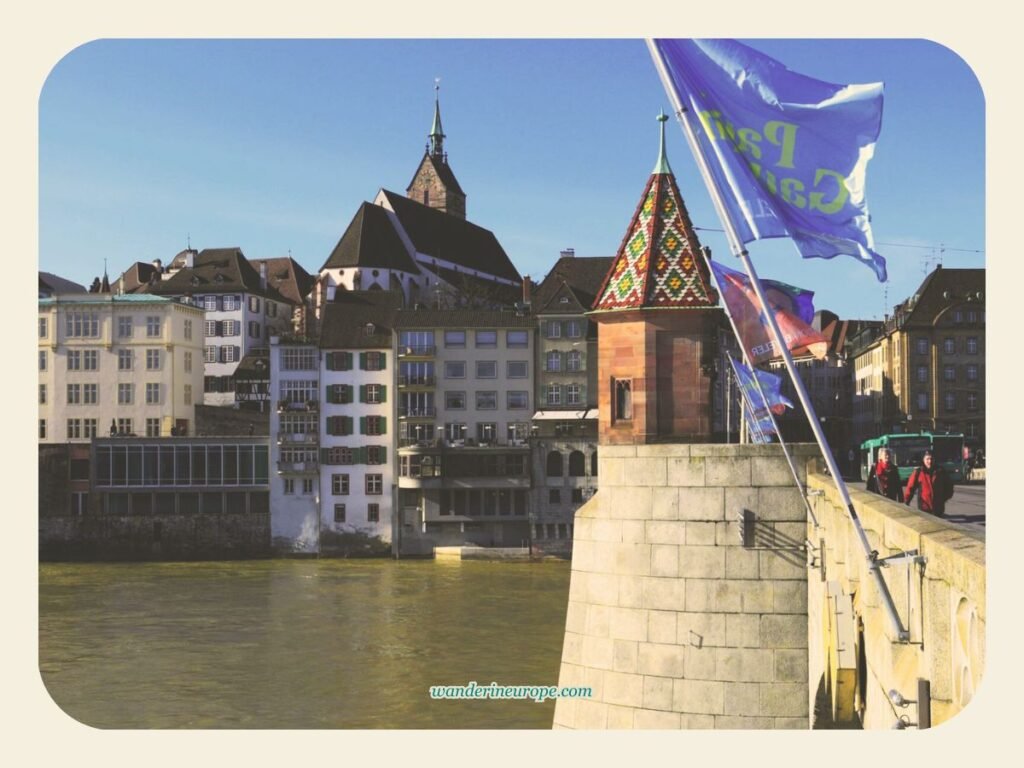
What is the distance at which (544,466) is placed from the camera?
30.8m

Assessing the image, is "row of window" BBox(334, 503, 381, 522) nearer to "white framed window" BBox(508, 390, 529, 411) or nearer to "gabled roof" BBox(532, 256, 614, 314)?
"white framed window" BBox(508, 390, 529, 411)

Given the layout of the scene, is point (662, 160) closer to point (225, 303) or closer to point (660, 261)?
point (660, 261)

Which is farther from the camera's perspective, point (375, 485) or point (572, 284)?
point (375, 485)

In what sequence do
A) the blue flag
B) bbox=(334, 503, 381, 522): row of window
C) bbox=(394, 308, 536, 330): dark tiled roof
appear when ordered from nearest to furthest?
the blue flag
bbox=(394, 308, 536, 330): dark tiled roof
bbox=(334, 503, 381, 522): row of window

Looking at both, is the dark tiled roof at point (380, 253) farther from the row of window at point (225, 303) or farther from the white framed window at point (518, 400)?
the white framed window at point (518, 400)

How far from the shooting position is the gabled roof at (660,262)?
46.4 feet

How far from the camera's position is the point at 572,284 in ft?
70.3

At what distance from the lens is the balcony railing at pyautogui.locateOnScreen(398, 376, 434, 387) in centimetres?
3266

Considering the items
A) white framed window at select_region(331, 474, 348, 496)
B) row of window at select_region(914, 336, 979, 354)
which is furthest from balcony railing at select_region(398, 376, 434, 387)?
row of window at select_region(914, 336, 979, 354)

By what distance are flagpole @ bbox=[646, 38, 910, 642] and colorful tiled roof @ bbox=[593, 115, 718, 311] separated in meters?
4.48

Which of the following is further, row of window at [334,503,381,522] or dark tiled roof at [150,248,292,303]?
row of window at [334,503,381,522]

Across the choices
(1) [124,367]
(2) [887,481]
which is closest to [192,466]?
(1) [124,367]

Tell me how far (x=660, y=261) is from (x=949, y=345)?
108 inches

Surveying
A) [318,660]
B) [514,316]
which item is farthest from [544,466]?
[318,660]
